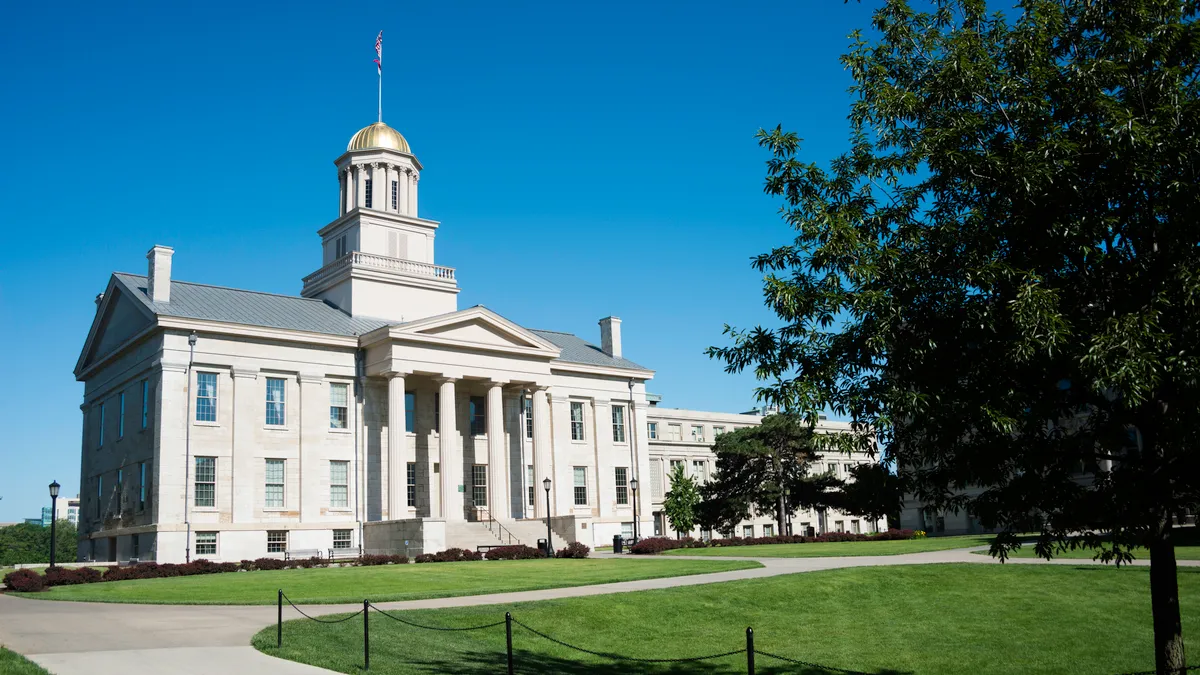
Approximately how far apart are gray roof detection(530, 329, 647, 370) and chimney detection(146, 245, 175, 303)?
25.0m

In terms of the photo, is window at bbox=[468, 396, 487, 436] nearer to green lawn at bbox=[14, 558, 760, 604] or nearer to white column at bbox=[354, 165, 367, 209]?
white column at bbox=[354, 165, 367, 209]

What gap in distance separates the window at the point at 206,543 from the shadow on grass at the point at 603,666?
34.8 m

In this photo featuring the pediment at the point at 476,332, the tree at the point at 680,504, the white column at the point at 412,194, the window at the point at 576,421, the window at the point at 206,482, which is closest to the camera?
the window at the point at 206,482

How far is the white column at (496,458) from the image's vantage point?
188ft

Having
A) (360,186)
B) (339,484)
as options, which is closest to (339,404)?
(339,484)

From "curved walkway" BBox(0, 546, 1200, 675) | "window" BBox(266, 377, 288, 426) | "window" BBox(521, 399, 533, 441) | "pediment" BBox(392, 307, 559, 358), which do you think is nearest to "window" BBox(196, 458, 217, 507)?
"window" BBox(266, 377, 288, 426)

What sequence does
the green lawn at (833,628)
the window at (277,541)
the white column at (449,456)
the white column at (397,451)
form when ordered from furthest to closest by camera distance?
the white column at (449,456)
the white column at (397,451)
the window at (277,541)
the green lawn at (833,628)

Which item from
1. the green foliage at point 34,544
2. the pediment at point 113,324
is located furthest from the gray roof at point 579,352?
the green foliage at point 34,544

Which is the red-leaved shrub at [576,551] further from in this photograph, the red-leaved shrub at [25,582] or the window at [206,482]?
the red-leaved shrub at [25,582]

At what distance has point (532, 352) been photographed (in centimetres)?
5953

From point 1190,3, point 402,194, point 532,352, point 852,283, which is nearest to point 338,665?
point 852,283

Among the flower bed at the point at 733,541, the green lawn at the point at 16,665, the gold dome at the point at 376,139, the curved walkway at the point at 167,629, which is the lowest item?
the flower bed at the point at 733,541

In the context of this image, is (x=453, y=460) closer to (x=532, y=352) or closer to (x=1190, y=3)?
(x=532, y=352)

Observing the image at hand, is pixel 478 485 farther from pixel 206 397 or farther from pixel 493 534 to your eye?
pixel 206 397
